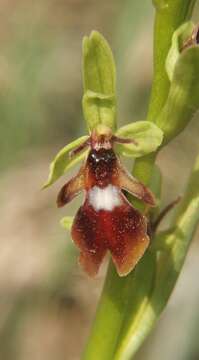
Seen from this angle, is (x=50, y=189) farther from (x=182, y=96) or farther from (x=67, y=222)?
(x=182, y=96)

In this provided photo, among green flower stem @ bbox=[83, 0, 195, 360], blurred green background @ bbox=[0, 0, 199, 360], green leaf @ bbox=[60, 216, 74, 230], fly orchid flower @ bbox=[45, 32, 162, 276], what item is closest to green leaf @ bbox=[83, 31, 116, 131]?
fly orchid flower @ bbox=[45, 32, 162, 276]

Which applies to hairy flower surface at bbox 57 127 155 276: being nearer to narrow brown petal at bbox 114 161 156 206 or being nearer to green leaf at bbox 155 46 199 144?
narrow brown petal at bbox 114 161 156 206

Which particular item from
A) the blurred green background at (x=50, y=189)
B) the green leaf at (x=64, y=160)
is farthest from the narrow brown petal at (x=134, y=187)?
the blurred green background at (x=50, y=189)

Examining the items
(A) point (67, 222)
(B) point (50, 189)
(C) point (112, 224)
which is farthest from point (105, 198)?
(B) point (50, 189)

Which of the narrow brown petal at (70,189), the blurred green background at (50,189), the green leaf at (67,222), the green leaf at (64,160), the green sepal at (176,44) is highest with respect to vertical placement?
the green sepal at (176,44)

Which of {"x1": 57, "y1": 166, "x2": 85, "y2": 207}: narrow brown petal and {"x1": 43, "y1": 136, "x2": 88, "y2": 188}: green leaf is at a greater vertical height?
{"x1": 43, "y1": 136, "x2": 88, "y2": 188}: green leaf

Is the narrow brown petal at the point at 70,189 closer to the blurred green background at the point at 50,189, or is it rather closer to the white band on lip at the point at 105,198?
the white band on lip at the point at 105,198
